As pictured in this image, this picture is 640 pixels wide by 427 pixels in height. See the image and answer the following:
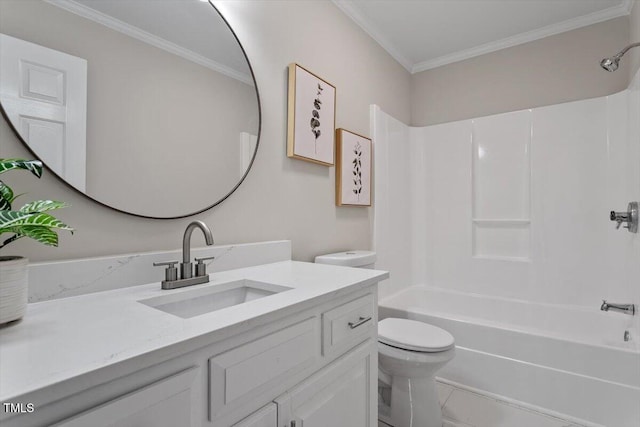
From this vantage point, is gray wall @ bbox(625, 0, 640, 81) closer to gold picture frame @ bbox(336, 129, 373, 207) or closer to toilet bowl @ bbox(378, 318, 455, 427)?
gold picture frame @ bbox(336, 129, 373, 207)

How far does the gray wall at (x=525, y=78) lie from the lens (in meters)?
2.37

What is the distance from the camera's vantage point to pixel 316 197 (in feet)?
6.17

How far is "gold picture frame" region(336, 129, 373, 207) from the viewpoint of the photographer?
80.0 inches

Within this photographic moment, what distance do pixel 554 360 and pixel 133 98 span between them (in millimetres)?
2401

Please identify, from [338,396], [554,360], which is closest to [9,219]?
[338,396]

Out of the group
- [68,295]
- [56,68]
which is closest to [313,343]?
[68,295]

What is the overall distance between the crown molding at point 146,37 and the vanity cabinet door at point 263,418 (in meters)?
1.18

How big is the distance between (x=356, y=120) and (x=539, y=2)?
59.3 inches

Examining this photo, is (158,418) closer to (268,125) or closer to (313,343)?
(313,343)

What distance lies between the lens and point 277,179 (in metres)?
1.61

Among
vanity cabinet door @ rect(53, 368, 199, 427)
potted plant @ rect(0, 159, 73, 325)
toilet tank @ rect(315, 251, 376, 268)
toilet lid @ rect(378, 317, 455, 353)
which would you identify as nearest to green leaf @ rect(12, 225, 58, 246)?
potted plant @ rect(0, 159, 73, 325)

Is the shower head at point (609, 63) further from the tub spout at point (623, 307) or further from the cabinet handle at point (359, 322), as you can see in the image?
the cabinet handle at point (359, 322)

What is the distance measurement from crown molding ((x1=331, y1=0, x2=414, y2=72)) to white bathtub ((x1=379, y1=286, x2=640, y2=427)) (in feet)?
6.75

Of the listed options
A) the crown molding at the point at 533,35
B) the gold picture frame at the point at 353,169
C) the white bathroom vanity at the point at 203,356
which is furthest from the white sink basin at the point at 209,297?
the crown molding at the point at 533,35
